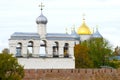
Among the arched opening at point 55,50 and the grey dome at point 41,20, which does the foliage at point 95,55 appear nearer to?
the arched opening at point 55,50

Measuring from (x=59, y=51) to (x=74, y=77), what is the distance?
15.6 metres

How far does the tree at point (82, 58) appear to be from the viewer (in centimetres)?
5113

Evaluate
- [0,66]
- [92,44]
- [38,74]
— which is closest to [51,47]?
[92,44]

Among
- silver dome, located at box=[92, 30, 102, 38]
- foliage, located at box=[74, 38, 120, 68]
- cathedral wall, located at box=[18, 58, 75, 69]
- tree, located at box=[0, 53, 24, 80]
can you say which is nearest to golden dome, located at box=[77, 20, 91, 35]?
silver dome, located at box=[92, 30, 102, 38]

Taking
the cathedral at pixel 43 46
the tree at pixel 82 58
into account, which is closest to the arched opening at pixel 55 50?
the cathedral at pixel 43 46

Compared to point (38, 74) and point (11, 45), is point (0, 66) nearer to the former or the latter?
point (38, 74)

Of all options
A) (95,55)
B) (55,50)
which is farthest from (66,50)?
(95,55)

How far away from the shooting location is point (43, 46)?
46719 millimetres

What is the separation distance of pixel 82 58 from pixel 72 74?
23187 mm

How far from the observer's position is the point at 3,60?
23.8 meters

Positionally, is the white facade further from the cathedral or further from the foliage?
the foliage

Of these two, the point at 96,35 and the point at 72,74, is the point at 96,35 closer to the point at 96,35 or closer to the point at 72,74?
the point at 96,35

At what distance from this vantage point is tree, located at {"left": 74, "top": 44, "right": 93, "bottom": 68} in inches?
2013

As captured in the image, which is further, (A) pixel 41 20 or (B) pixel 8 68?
(A) pixel 41 20
